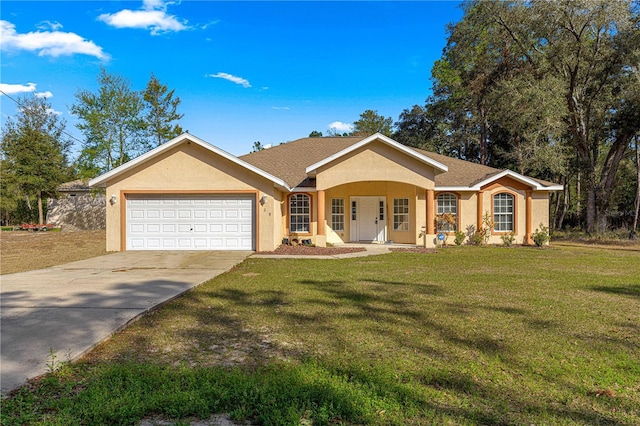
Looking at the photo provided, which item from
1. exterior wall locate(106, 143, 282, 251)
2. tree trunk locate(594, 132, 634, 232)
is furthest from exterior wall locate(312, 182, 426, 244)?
tree trunk locate(594, 132, 634, 232)

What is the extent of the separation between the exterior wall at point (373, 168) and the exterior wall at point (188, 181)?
2.80 m

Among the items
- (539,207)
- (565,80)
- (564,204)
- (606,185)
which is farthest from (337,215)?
(564,204)

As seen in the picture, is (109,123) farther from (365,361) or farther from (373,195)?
(365,361)

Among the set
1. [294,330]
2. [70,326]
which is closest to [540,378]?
[294,330]

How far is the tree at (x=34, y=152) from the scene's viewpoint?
1142 inches

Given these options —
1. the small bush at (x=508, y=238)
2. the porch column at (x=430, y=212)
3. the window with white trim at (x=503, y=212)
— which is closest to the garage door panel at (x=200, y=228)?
the porch column at (x=430, y=212)

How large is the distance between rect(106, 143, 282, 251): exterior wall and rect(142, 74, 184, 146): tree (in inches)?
934

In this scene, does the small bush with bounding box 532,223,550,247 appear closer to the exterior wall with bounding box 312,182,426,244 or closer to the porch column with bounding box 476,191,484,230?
the porch column with bounding box 476,191,484,230

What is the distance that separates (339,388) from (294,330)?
6.19 ft

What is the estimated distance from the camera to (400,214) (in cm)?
1791

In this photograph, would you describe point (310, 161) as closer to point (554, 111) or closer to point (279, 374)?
point (554, 111)

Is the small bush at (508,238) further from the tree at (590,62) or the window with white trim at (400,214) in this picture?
the tree at (590,62)

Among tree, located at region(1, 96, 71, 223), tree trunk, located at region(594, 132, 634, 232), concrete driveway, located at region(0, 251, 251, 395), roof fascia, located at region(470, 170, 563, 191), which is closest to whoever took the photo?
concrete driveway, located at region(0, 251, 251, 395)

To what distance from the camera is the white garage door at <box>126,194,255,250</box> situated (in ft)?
48.3
